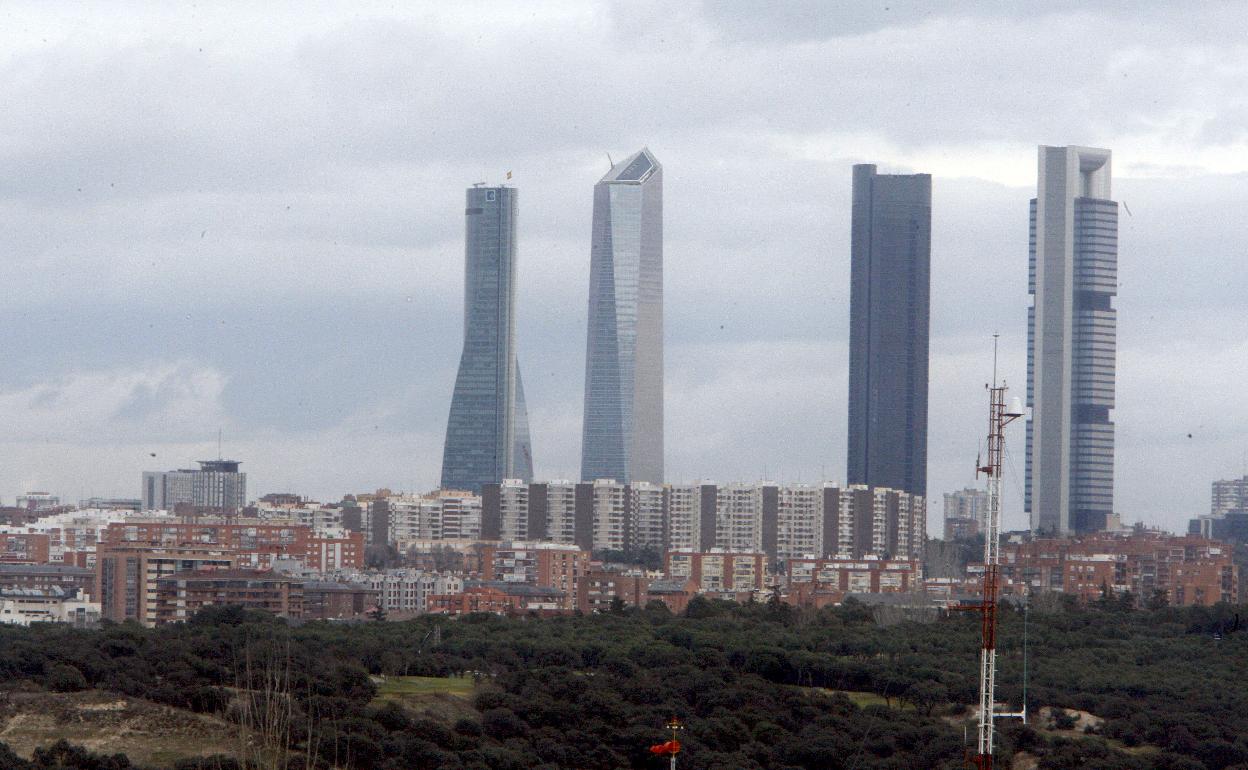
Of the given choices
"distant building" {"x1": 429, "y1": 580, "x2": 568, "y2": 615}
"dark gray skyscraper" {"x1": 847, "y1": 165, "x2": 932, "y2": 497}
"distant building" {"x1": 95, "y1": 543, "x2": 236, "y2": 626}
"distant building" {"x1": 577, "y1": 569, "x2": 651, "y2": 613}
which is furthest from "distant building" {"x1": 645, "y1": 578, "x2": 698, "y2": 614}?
"dark gray skyscraper" {"x1": 847, "y1": 165, "x2": 932, "y2": 497}

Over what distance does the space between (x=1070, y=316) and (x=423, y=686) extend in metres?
151

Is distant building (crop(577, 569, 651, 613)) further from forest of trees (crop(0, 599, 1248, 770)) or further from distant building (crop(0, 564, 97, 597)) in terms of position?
forest of trees (crop(0, 599, 1248, 770))

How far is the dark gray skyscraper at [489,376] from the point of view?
18225cm

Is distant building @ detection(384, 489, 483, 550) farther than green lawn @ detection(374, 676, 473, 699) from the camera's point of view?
Yes

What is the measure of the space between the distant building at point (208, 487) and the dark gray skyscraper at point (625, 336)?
3074 cm

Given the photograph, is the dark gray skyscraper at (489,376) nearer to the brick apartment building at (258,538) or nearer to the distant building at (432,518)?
the distant building at (432,518)

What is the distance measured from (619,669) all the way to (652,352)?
5277 inches

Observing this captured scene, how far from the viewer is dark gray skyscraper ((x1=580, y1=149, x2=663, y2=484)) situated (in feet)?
570

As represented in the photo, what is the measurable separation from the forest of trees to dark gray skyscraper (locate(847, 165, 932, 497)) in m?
126

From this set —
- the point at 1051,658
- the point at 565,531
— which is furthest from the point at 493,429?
the point at 1051,658

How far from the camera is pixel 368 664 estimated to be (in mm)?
42344

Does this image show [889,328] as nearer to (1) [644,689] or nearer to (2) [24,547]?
(2) [24,547]

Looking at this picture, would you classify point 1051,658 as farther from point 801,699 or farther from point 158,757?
point 158,757

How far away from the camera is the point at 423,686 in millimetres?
41156
